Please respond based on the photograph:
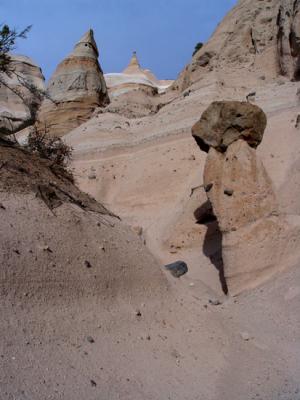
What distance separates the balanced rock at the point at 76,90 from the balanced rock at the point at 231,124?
17.6 metres

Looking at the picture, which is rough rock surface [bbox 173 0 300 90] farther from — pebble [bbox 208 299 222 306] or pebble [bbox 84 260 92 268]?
pebble [bbox 84 260 92 268]

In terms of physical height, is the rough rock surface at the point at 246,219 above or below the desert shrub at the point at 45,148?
below

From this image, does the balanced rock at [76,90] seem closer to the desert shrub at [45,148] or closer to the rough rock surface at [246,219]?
the rough rock surface at [246,219]

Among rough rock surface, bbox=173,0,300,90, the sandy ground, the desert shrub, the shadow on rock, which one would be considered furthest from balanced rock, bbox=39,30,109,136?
the sandy ground

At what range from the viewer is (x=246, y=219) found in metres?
7.85

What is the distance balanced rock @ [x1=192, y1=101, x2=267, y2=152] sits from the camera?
323 inches

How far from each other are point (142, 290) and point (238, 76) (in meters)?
16.5

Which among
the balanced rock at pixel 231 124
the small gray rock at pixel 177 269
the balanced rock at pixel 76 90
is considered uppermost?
the balanced rock at pixel 76 90

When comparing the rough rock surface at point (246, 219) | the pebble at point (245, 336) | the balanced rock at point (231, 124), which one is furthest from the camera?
the balanced rock at point (231, 124)

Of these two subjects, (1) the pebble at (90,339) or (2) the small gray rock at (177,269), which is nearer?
(1) the pebble at (90,339)

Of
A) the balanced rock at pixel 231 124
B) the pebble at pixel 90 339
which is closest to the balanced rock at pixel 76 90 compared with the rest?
the balanced rock at pixel 231 124

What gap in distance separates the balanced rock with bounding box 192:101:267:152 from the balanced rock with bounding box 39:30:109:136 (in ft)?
57.8

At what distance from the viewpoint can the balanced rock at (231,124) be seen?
820 cm

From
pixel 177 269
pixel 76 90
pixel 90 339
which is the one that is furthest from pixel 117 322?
pixel 76 90
